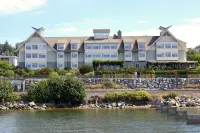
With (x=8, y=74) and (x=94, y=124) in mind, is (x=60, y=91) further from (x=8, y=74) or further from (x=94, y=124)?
(x=94, y=124)

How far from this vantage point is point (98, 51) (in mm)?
77125

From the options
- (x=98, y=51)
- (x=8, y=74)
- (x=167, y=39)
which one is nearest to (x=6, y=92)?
(x=8, y=74)

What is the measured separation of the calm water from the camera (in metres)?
32.4

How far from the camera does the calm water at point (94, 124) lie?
3238 cm

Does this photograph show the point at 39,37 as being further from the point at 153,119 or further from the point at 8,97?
the point at 153,119

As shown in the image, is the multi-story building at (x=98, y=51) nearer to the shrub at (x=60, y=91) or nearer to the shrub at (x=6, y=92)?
the shrub at (x=6, y=92)

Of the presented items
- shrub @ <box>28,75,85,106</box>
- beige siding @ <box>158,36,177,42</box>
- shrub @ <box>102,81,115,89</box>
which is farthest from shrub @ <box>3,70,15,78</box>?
beige siding @ <box>158,36,177,42</box>

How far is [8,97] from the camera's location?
5434 centimetres

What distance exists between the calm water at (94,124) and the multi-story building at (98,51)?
34379 millimetres

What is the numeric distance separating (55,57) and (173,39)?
2478cm

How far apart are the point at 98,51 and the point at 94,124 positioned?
139 ft

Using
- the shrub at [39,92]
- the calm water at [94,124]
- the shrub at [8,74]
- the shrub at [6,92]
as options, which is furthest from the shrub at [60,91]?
the shrub at [8,74]

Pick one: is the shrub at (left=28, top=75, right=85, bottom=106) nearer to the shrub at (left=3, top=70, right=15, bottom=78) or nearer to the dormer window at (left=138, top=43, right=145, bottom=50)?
the shrub at (left=3, top=70, right=15, bottom=78)

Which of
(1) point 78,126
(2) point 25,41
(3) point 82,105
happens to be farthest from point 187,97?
(2) point 25,41
